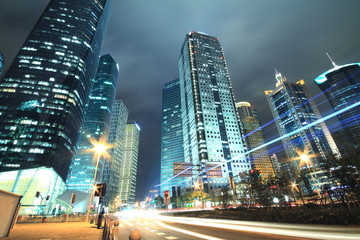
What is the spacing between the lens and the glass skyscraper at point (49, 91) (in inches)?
2972

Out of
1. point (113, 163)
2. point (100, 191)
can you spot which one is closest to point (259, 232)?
point (100, 191)

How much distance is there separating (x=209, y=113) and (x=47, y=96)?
113 metres

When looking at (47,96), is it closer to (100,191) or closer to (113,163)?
(100,191)

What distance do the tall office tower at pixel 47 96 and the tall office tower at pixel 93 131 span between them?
3868cm

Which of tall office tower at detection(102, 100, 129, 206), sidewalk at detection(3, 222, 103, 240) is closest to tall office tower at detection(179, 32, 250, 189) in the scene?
tall office tower at detection(102, 100, 129, 206)

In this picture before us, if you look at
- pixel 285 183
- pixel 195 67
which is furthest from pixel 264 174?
pixel 285 183

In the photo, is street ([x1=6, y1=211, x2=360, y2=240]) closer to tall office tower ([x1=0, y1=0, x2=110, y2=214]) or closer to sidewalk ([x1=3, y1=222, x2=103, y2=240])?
sidewalk ([x1=3, y1=222, x2=103, y2=240])

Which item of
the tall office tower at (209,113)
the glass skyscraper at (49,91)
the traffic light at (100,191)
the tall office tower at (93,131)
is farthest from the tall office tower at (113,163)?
the traffic light at (100,191)

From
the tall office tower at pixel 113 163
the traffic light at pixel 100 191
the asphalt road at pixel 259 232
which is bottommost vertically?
the asphalt road at pixel 259 232

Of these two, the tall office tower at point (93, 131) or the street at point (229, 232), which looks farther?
the tall office tower at point (93, 131)

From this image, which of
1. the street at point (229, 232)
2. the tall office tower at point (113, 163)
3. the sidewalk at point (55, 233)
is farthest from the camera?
the tall office tower at point (113, 163)

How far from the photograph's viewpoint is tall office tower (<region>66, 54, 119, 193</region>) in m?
125

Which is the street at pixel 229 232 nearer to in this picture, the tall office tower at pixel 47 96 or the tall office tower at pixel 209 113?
the tall office tower at pixel 47 96

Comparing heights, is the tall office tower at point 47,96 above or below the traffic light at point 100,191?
above
